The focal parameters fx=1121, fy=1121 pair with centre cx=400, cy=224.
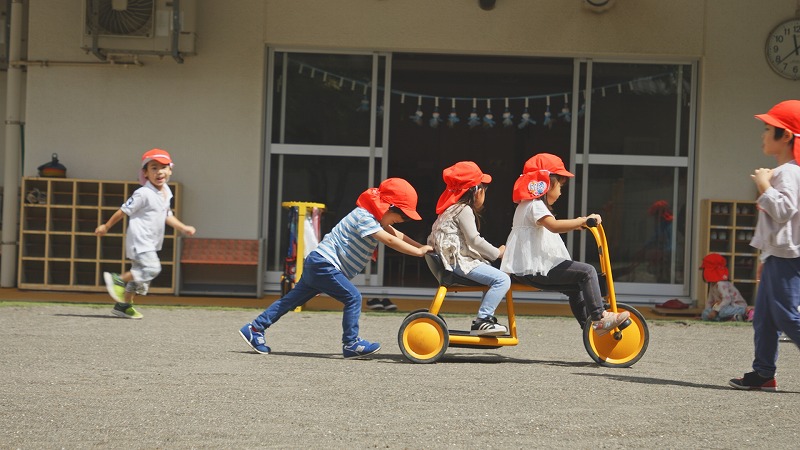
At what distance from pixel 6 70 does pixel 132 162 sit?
2267 mm

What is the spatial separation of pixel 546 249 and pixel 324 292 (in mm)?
1489

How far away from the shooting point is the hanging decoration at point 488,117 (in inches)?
516

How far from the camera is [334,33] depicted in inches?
495

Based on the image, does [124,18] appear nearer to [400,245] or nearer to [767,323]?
[400,245]

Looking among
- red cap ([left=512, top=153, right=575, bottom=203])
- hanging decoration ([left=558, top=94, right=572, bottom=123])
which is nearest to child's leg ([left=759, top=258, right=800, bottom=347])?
red cap ([left=512, top=153, right=575, bottom=203])

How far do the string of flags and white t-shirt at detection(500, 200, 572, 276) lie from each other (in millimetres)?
5884

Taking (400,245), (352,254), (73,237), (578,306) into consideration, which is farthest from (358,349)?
(73,237)

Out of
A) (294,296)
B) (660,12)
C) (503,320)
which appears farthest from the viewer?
(660,12)

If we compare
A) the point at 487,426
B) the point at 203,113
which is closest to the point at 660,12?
the point at 203,113

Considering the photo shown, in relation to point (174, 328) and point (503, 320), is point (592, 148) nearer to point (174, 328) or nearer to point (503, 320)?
point (503, 320)

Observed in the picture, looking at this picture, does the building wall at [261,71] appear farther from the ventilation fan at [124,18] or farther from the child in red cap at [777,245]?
the child in red cap at [777,245]

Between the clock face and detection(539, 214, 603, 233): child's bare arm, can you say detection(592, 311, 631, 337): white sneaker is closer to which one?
detection(539, 214, 603, 233): child's bare arm

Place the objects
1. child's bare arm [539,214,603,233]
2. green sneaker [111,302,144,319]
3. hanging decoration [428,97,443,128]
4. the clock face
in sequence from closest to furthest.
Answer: child's bare arm [539,214,603,233] → green sneaker [111,302,144,319] → the clock face → hanging decoration [428,97,443,128]

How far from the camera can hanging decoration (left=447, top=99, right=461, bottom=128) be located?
13102 mm
